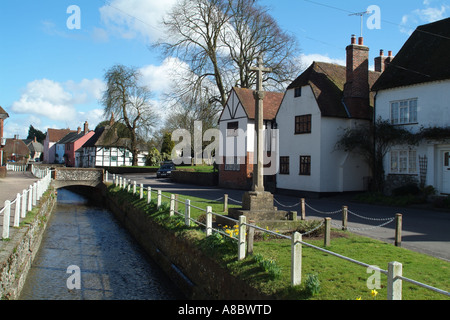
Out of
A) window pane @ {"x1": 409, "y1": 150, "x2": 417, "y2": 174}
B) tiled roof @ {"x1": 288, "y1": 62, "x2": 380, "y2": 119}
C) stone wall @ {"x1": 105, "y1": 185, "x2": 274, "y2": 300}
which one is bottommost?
stone wall @ {"x1": 105, "y1": 185, "x2": 274, "y2": 300}

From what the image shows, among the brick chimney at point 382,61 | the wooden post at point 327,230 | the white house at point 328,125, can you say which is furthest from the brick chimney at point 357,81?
the wooden post at point 327,230

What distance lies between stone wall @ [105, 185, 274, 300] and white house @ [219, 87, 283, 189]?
15.1 metres

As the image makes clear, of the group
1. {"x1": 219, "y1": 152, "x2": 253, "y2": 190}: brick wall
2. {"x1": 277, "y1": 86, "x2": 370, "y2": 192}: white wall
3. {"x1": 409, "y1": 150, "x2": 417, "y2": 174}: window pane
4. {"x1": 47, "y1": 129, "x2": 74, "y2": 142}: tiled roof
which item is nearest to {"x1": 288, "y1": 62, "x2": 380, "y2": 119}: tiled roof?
{"x1": 277, "y1": 86, "x2": 370, "y2": 192}: white wall

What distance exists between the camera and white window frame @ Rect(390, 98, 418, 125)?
70.3ft

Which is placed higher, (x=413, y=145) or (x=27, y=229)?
(x=413, y=145)

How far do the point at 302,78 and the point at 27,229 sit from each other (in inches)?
819

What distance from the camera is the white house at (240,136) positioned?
30.5 meters

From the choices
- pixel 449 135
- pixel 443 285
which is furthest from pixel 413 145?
pixel 443 285

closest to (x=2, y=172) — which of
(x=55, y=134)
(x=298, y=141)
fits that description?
(x=298, y=141)

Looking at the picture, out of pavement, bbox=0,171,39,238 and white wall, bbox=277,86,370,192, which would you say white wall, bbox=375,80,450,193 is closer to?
white wall, bbox=277,86,370,192
